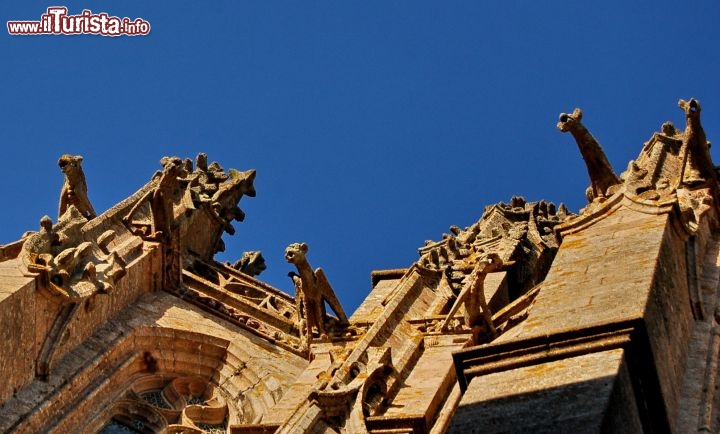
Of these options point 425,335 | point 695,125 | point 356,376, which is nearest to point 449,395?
point 356,376

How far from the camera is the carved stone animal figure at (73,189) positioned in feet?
61.5

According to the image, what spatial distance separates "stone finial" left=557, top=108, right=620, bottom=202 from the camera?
A: 13441 millimetres

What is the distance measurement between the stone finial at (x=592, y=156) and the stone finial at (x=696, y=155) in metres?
1.30

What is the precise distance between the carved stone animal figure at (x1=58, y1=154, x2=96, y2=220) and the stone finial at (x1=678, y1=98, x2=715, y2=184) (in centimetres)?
779

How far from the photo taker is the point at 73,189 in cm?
1881

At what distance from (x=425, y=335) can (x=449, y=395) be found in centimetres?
Result: 191

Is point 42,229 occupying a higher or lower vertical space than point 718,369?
higher

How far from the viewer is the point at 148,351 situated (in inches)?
700

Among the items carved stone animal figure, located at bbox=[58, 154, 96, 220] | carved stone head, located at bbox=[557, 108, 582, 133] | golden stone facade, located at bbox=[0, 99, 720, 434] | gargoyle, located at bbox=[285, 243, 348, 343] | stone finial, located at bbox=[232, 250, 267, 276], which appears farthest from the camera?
stone finial, located at bbox=[232, 250, 267, 276]

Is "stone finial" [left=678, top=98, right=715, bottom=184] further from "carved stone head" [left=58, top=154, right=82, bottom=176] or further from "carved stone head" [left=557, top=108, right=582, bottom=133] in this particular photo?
"carved stone head" [left=58, top=154, right=82, bottom=176]

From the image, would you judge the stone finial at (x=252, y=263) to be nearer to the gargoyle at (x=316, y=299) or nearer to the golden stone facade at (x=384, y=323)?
the golden stone facade at (x=384, y=323)

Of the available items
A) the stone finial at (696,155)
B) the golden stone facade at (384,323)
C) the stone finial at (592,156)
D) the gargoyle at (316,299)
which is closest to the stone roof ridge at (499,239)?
the golden stone facade at (384,323)

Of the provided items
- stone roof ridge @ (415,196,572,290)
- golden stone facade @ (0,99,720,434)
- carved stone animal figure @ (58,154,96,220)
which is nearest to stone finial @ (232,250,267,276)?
golden stone facade @ (0,99,720,434)

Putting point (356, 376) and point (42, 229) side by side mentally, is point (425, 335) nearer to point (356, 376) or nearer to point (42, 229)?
point (356, 376)
